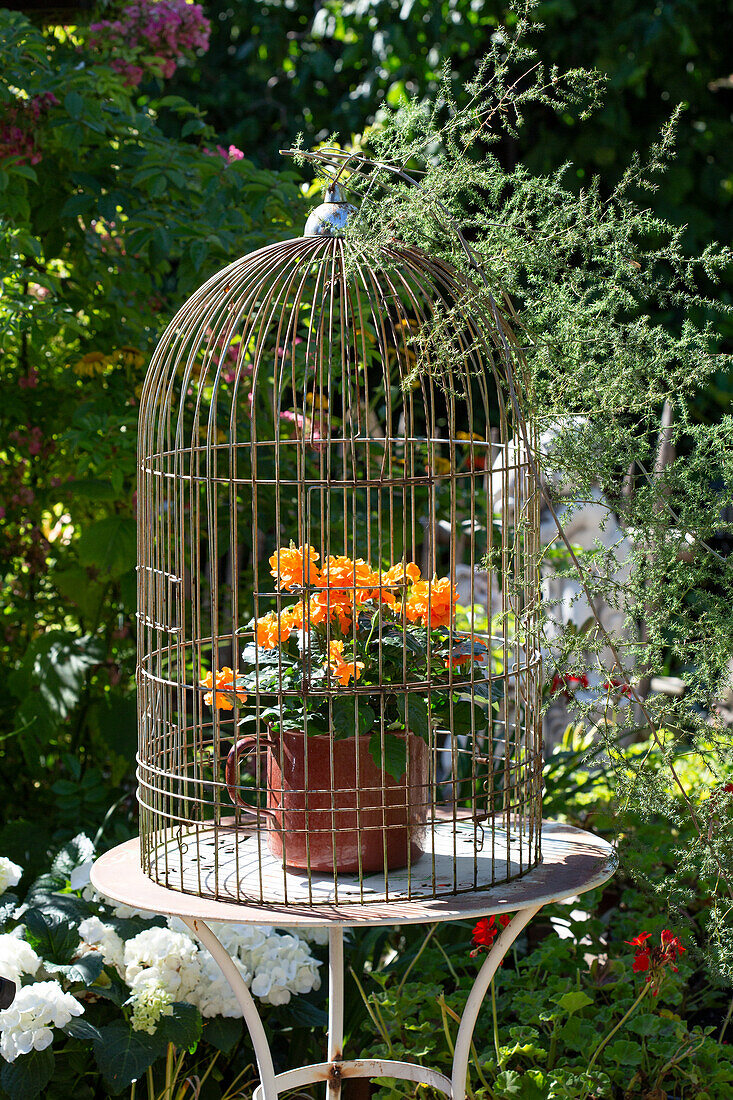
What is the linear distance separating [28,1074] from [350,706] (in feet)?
3.06

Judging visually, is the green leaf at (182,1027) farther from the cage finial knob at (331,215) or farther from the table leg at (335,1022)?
the cage finial knob at (331,215)

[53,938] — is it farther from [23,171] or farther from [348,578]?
[23,171]

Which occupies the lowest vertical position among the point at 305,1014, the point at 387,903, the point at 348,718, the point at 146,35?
the point at 305,1014

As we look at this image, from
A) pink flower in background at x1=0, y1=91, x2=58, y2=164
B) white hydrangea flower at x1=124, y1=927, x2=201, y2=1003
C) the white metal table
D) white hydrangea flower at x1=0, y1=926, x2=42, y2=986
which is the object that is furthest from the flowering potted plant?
pink flower in background at x1=0, y1=91, x2=58, y2=164

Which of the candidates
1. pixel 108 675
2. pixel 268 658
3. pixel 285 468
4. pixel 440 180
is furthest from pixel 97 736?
pixel 440 180

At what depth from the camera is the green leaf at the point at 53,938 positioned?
199 cm

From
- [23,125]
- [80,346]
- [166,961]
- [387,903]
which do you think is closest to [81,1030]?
[166,961]

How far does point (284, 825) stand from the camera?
158cm

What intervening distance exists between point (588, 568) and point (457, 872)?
536 millimetres

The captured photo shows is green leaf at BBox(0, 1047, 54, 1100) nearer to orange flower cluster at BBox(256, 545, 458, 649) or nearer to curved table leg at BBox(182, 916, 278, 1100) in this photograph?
curved table leg at BBox(182, 916, 278, 1100)

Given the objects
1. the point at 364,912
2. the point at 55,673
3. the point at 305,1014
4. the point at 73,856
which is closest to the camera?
the point at 364,912

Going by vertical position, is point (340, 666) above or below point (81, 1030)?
above

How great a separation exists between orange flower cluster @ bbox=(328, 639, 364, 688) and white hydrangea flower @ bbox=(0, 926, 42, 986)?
0.87 meters

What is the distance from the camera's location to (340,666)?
1.55m
